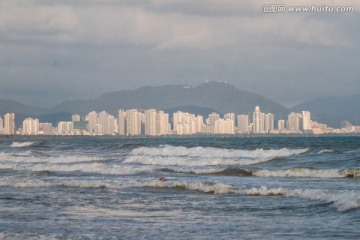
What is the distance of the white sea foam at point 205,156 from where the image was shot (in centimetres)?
5625

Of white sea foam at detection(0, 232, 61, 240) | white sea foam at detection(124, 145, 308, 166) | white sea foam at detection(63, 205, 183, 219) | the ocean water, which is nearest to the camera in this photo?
white sea foam at detection(0, 232, 61, 240)

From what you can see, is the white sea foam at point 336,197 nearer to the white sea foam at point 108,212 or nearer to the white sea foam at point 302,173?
the white sea foam at point 108,212

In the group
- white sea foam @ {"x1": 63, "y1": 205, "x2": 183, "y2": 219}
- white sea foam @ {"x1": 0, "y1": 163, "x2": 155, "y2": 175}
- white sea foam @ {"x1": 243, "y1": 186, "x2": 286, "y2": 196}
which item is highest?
white sea foam @ {"x1": 0, "y1": 163, "x2": 155, "y2": 175}

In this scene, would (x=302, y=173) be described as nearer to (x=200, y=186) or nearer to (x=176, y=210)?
(x=200, y=186)

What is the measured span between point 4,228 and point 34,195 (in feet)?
30.0

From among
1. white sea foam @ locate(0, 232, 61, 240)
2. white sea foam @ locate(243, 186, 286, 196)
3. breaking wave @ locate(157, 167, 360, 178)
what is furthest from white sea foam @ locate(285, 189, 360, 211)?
breaking wave @ locate(157, 167, 360, 178)

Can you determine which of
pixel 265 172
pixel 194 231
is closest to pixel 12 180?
pixel 265 172

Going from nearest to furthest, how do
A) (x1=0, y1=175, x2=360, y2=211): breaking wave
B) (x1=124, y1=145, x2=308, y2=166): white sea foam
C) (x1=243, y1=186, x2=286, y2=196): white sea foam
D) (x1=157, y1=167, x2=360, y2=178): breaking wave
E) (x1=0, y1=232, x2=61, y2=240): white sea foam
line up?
(x1=0, y1=232, x2=61, y2=240): white sea foam
(x1=0, y1=175, x2=360, y2=211): breaking wave
(x1=243, y1=186, x2=286, y2=196): white sea foam
(x1=157, y1=167, x2=360, y2=178): breaking wave
(x1=124, y1=145, x2=308, y2=166): white sea foam

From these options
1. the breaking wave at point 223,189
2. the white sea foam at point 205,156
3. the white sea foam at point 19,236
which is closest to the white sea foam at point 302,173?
the breaking wave at point 223,189

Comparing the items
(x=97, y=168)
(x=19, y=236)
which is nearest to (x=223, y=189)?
(x=19, y=236)

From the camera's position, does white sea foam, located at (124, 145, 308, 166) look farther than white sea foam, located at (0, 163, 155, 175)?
Yes

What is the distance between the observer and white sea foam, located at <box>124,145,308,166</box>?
5625 centimetres

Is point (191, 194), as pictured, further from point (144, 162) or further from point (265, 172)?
point (144, 162)

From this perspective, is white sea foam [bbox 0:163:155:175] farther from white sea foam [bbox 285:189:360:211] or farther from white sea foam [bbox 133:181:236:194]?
white sea foam [bbox 285:189:360:211]
